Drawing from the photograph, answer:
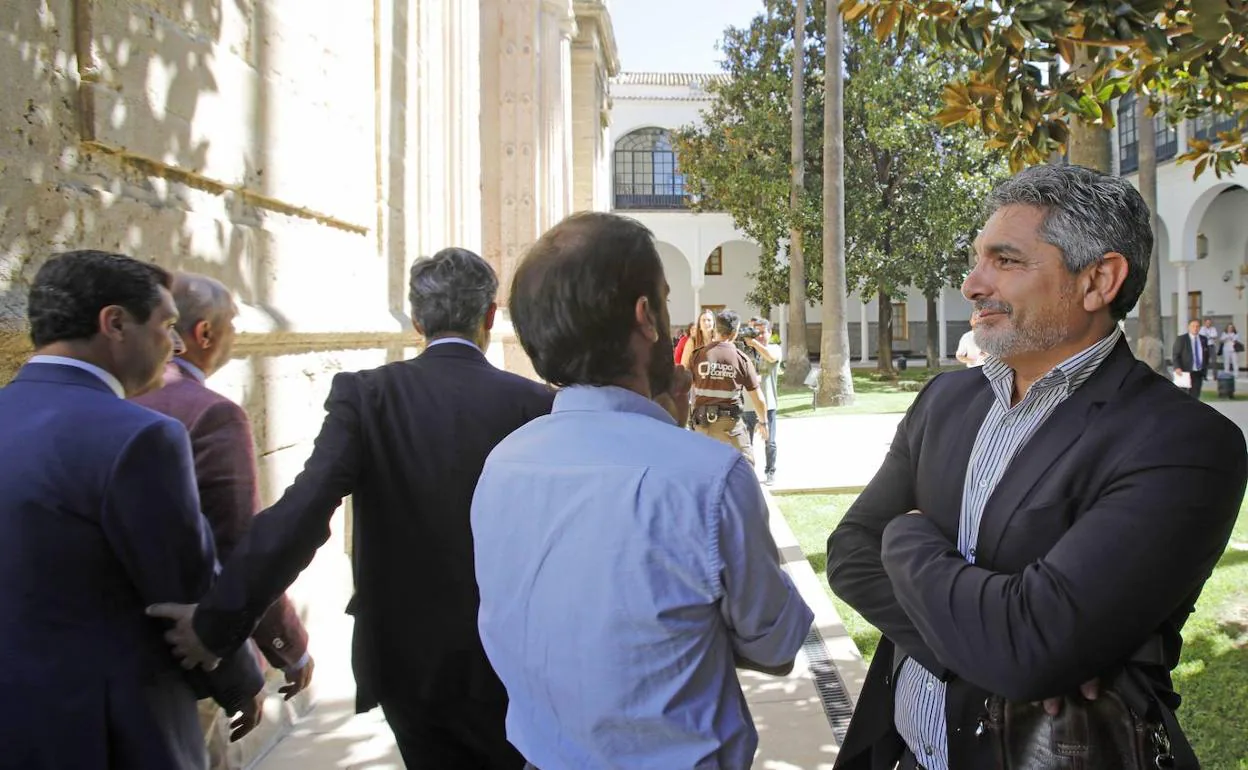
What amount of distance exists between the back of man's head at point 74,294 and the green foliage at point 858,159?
913 inches

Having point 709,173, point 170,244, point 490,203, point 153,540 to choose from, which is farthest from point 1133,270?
point 709,173

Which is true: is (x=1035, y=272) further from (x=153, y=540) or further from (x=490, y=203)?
(x=490, y=203)

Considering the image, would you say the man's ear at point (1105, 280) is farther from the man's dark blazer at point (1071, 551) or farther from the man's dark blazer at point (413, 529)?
the man's dark blazer at point (413, 529)

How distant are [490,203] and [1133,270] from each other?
9.91m

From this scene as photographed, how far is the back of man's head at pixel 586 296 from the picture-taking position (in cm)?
160

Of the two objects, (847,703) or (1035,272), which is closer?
(1035,272)

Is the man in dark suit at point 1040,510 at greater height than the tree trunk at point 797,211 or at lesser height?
lesser

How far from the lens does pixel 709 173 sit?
26797 millimetres

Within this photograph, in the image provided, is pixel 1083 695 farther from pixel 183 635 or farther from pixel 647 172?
pixel 647 172

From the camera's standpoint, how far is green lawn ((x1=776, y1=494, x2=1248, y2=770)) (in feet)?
12.8

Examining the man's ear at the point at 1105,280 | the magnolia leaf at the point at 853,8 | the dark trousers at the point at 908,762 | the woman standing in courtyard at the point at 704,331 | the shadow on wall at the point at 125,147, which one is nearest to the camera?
the man's ear at the point at 1105,280

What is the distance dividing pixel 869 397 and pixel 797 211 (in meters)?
4.93

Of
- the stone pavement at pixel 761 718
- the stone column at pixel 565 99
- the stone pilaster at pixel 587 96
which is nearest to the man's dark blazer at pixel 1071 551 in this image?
the stone pavement at pixel 761 718

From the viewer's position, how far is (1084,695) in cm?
160
